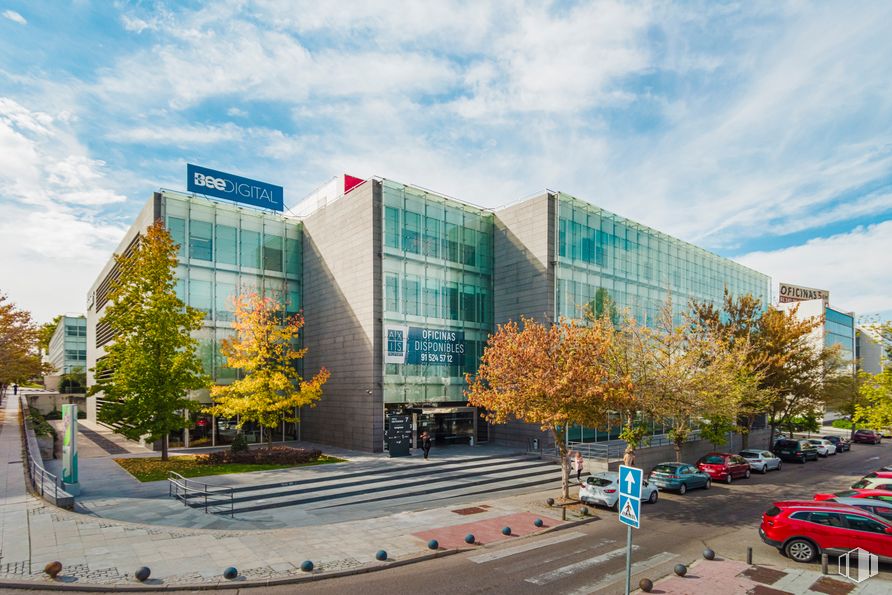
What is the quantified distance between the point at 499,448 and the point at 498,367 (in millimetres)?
16922

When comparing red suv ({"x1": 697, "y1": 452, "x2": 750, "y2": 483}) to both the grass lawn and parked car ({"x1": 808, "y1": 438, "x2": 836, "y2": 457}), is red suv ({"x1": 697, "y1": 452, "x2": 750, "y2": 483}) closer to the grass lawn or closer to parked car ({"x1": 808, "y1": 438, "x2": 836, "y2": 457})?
parked car ({"x1": 808, "y1": 438, "x2": 836, "y2": 457})

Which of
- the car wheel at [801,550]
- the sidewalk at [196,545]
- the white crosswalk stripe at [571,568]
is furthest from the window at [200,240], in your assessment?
the car wheel at [801,550]

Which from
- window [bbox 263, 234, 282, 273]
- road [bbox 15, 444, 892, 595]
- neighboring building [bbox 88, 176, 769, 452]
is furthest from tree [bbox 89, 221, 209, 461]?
road [bbox 15, 444, 892, 595]

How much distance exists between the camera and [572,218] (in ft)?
135

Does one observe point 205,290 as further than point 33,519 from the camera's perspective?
Yes

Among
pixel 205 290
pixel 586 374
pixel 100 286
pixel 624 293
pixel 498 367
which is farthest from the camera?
pixel 100 286

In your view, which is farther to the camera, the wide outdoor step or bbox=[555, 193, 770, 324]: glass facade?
bbox=[555, 193, 770, 324]: glass facade

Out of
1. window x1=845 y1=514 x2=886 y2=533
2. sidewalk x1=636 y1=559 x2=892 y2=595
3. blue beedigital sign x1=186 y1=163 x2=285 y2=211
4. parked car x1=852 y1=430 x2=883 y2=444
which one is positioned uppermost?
blue beedigital sign x1=186 y1=163 x2=285 y2=211

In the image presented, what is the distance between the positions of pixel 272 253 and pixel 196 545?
28347mm

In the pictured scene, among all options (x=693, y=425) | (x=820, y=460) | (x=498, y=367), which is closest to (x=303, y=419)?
(x=498, y=367)

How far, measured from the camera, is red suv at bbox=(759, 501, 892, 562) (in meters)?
15.8

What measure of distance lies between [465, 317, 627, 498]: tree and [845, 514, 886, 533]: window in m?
8.24

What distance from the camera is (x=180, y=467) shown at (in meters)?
27.4

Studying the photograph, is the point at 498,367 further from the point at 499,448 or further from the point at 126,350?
the point at 126,350
